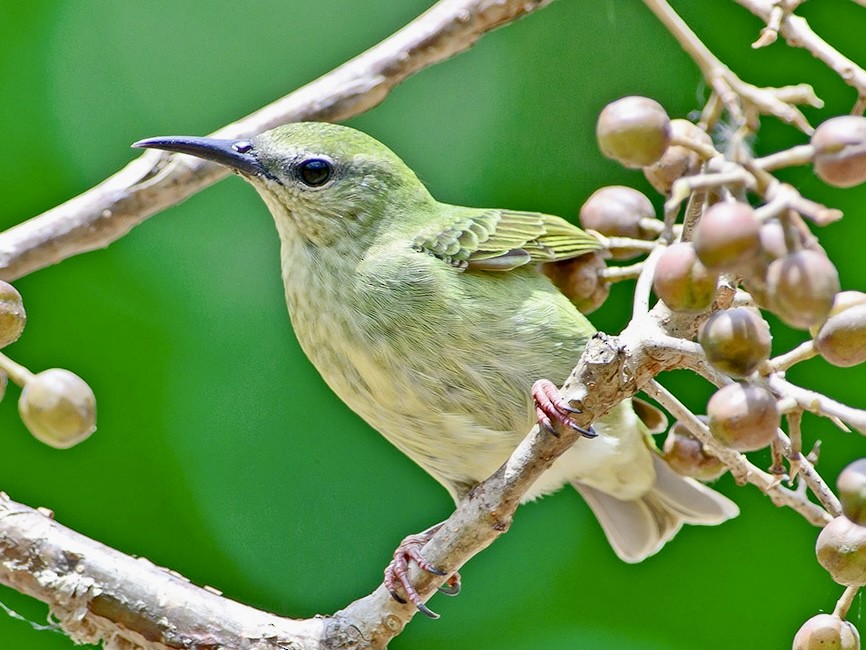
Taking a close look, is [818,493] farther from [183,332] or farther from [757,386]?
[183,332]

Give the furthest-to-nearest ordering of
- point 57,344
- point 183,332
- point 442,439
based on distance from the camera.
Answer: point 183,332 → point 57,344 → point 442,439

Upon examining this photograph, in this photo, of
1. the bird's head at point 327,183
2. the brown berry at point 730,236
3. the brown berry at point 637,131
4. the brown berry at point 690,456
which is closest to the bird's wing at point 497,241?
the bird's head at point 327,183

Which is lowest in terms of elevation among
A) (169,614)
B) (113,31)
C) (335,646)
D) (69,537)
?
(335,646)

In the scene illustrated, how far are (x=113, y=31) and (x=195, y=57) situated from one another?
39 centimetres

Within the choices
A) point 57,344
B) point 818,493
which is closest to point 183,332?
point 57,344

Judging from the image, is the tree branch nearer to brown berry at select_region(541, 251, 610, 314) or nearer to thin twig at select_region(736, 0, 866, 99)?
brown berry at select_region(541, 251, 610, 314)

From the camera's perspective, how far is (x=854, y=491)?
169 centimetres

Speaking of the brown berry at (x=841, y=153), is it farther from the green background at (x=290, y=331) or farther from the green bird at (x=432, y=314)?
the green background at (x=290, y=331)

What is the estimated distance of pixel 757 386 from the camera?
68.1 inches

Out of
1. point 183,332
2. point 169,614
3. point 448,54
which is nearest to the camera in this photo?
point 169,614

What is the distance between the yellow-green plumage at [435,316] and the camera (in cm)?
316

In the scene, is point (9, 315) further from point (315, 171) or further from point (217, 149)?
point (315, 171)

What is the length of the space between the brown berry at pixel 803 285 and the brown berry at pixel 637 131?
41 centimetres

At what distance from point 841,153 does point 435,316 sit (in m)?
1.72
